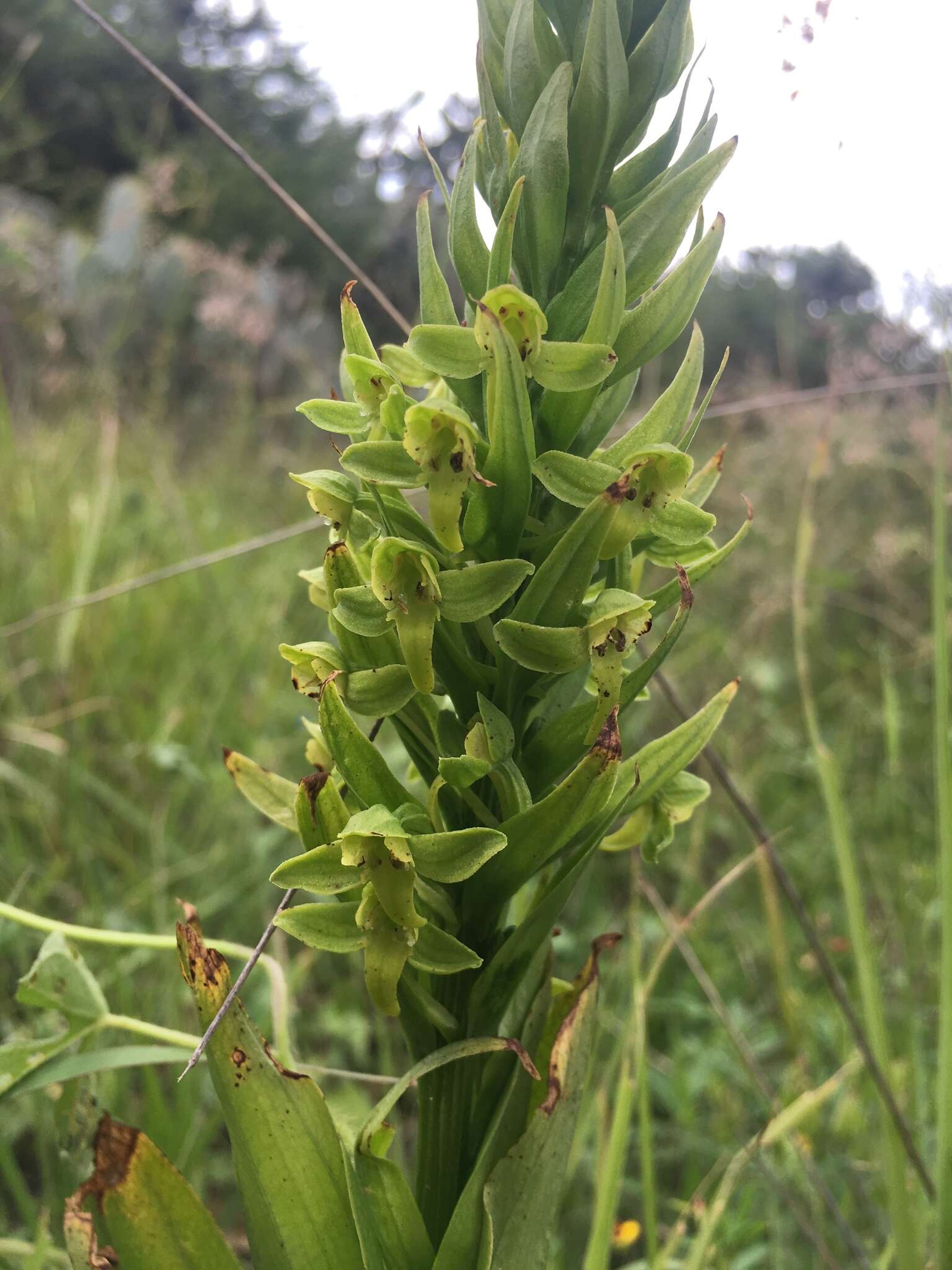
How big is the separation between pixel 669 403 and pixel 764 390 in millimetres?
4636

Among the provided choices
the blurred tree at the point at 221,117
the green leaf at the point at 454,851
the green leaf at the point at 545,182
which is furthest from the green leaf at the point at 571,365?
the blurred tree at the point at 221,117

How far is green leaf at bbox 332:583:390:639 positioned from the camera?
75 cm

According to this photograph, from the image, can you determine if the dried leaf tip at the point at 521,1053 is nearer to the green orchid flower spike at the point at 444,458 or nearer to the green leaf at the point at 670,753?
the green leaf at the point at 670,753

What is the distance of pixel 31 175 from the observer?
3375mm

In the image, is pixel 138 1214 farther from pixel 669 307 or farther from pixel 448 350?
pixel 669 307

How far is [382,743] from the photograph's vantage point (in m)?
2.44

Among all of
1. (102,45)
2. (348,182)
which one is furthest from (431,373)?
(102,45)

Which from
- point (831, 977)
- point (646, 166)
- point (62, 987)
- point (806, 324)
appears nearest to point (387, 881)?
point (62, 987)

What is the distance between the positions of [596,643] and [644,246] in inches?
13.7

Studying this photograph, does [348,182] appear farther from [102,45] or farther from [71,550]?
[71,550]

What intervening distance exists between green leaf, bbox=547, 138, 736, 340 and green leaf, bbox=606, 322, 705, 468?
5cm

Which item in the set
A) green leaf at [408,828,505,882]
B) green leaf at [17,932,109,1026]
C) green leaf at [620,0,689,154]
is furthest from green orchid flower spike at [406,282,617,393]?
green leaf at [17,932,109,1026]

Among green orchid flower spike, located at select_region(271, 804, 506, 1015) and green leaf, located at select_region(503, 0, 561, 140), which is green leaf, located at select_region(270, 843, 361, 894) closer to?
green orchid flower spike, located at select_region(271, 804, 506, 1015)

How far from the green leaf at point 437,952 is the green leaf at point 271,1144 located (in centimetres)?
10
